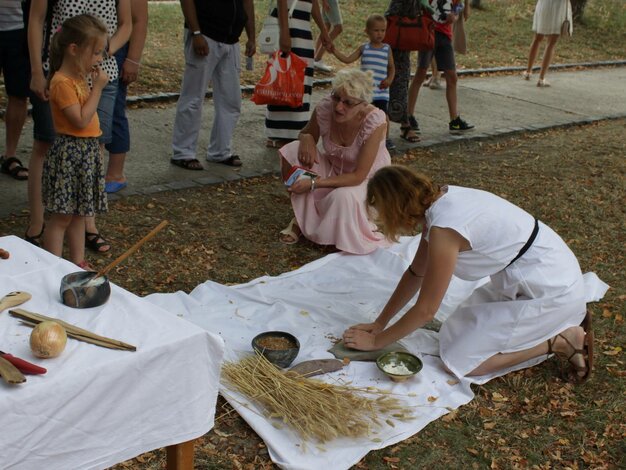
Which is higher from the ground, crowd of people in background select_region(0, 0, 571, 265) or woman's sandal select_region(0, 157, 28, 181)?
crowd of people in background select_region(0, 0, 571, 265)

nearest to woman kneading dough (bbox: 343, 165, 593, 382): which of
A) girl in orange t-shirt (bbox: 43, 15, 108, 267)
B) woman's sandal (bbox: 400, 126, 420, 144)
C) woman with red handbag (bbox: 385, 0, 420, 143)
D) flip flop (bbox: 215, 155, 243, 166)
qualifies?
girl in orange t-shirt (bbox: 43, 15, 108, 267)

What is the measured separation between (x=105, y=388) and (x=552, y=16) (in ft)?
32.5

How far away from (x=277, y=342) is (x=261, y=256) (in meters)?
1.30

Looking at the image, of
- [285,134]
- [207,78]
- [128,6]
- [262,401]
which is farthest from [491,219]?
[285,134]

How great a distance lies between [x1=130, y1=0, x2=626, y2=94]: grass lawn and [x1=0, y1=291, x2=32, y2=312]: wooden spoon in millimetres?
6107

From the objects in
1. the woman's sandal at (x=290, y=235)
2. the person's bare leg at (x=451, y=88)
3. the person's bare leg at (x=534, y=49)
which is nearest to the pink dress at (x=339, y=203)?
the woman's sandal at (x=290, y=235)

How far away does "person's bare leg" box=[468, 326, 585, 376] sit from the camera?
11.6ft

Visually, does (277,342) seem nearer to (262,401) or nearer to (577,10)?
(262,401)

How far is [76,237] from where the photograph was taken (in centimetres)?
404

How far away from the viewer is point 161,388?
6.72 feet

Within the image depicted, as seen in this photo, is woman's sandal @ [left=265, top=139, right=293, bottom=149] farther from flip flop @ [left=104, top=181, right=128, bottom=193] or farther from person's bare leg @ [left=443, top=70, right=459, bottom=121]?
person's bare leg @ [left=443, top=70, right=459, bottom=121]

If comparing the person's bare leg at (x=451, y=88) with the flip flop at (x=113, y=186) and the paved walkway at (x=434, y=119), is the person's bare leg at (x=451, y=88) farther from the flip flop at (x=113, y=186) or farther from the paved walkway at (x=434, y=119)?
the flip flop at (x=113, y=186)

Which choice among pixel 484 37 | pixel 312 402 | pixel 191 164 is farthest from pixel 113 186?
pixel 484 37

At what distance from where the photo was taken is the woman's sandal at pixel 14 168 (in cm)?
540
